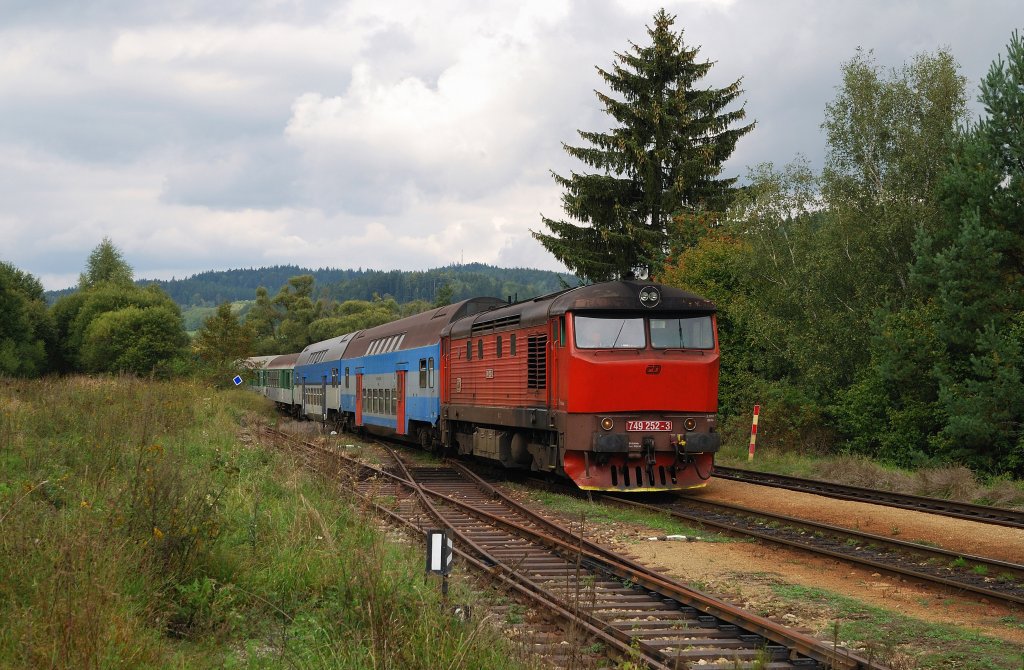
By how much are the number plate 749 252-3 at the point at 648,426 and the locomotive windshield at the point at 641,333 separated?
133 cm

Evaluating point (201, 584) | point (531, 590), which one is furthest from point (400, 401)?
point (201, 584)

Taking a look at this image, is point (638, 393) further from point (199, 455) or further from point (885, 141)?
point (885, 141)

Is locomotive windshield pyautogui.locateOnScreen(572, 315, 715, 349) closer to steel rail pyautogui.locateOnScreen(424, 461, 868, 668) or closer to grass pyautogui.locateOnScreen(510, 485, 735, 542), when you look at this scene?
grass pyautogui.locateOnScreen(510, 485, 735, 542)

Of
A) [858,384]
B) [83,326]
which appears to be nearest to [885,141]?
[858,384]

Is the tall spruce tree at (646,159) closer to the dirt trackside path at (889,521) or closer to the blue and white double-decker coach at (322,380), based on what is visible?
the blue and white double-decker coach at (322,380)

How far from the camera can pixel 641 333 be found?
51.0 feet

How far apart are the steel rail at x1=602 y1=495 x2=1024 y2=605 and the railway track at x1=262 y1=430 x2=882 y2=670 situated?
2.43 m

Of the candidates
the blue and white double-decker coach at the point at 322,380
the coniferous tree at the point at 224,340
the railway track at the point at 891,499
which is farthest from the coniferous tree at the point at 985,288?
the coniferous tree at the point at 224,340

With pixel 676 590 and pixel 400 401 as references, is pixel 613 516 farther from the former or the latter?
pixel 400 401

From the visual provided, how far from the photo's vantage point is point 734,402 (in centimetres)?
2748

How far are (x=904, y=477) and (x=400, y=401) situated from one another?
44.9 feet

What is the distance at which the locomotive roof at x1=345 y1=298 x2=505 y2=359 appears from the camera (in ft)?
75.8

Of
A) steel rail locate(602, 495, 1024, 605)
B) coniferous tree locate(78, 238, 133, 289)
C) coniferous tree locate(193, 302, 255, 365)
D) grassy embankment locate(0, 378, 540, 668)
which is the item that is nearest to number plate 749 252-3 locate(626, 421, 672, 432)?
steel rail locate(602, 495, 1024, 605)

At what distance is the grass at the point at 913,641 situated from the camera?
6.54 metres
